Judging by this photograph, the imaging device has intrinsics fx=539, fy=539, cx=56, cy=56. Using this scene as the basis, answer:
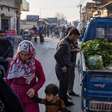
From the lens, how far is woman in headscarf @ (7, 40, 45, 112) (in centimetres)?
681

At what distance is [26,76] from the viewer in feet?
22.7

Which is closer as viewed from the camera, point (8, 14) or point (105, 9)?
point (105, 9)

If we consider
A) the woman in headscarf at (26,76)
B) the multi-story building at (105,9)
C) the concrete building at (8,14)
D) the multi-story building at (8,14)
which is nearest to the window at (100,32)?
the woman in headscarf at (26,76)

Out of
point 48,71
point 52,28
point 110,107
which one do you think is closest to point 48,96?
point 110,107

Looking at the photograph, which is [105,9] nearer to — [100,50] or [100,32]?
[100,32]

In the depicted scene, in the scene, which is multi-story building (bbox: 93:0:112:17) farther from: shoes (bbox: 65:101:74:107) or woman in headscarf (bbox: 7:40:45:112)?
woman in headscarf (bbox: 7:40:45:112)

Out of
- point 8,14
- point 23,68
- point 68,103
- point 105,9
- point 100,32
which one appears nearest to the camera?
point 23,68

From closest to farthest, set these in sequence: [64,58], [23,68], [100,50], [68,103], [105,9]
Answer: [23,68]
[100,50]
[64,58]
[68,103]
[105,9]

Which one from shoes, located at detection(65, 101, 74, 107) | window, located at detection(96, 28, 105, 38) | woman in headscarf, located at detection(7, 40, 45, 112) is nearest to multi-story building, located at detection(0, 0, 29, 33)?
window, located at detection(96, 28, 105, 38)

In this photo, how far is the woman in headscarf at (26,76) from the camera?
6812 millimetres

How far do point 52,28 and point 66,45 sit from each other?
7430 centimetres

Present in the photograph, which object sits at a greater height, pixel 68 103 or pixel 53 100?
pixel 53 100

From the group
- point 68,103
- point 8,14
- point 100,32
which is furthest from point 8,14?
point 68,103


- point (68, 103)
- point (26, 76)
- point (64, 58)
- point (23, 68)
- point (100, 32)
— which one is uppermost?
point (100, 32)
